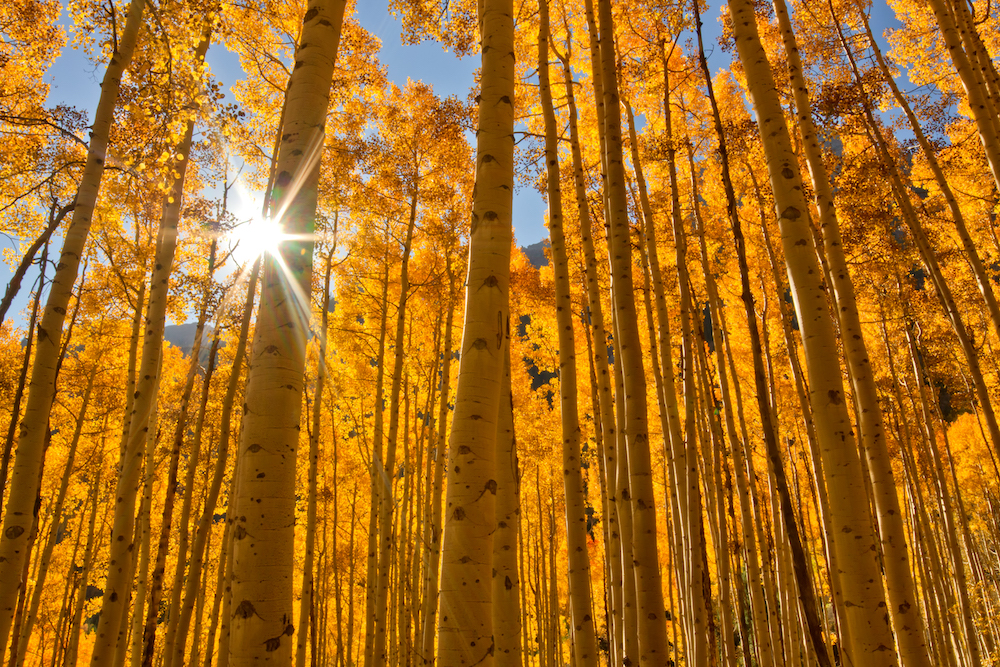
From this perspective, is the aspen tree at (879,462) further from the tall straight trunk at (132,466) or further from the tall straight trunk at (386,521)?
the tall straight trunk at (132,466)

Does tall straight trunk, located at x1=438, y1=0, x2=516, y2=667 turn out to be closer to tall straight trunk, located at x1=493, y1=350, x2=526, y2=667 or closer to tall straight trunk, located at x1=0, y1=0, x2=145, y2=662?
tall straight trunk, located at x1=493, y1=350, x2=526, y2=667

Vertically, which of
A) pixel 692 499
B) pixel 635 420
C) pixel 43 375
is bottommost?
pixel 692 499

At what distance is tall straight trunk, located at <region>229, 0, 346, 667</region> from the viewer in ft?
5.34

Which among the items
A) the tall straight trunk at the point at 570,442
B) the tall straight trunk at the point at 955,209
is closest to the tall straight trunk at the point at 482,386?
the tall straight trunk at the point at 570,442

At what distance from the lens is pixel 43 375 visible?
3141mm

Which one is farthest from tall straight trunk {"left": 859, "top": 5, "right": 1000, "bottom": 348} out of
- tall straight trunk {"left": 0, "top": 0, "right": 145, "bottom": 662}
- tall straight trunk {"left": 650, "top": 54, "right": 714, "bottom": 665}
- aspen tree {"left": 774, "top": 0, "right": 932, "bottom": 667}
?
tall straight trunk {"left": 0, "top": 0, "right": 145, "bottom": 662}

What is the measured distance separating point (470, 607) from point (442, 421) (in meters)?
5.28

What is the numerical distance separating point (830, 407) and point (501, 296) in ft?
5.99

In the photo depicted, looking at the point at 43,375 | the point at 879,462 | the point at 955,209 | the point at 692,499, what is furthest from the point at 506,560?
the point at 955,209

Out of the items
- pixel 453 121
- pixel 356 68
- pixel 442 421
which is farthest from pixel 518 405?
pixel 356 68

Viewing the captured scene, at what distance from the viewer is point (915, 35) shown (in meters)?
7.87

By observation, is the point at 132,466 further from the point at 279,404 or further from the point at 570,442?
the point at 570,442

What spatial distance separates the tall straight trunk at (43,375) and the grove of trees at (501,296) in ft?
0.06

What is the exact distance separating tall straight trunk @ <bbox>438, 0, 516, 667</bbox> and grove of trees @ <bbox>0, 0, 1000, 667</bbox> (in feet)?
0.04
